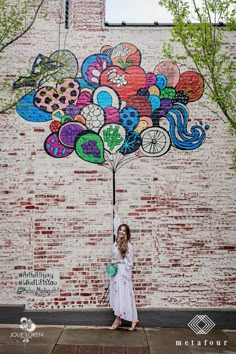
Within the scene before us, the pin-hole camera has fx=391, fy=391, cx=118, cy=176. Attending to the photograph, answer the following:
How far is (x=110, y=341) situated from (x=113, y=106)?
3.65 metres

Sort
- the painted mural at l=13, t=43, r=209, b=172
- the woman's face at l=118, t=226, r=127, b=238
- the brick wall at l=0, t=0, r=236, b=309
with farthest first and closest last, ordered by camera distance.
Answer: the painted mural at l=13, t=43, r=209, b=172 < the brick wall at l=0, t=0, r=236, b=309 < the woman's face at l=118, t=226, r=127, b=238

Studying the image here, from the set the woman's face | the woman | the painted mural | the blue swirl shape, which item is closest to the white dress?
the woman

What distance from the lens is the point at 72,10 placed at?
22.2ft

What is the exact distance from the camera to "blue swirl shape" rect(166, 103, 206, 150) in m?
A: 6.54

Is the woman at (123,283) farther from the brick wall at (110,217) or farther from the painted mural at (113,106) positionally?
the painted mural at (113,106)

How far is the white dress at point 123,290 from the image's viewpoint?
583 cm

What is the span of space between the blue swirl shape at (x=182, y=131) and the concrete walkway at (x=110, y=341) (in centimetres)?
294

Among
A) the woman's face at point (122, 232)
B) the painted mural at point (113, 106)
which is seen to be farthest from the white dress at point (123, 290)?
the painted mural at point (113, 106)

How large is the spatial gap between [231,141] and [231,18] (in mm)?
2068

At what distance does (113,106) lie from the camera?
21.6 feet

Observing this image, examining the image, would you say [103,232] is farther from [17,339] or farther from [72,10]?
[72,10]

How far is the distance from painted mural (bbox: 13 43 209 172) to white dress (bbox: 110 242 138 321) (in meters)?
1.46

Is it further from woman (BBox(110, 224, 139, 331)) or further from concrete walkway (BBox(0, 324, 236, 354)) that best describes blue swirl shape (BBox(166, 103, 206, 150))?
concrete walkway (BBox(0, 324, 236, 354))

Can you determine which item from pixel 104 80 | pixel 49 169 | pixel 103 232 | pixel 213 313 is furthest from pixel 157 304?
pixel 104 80
